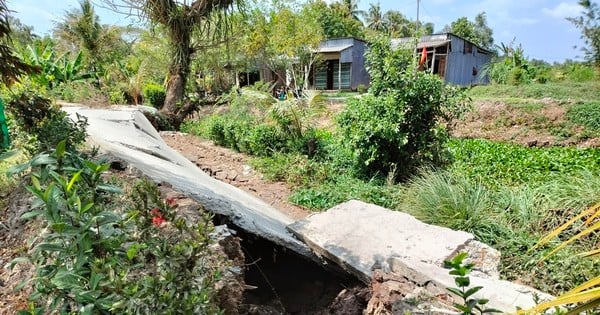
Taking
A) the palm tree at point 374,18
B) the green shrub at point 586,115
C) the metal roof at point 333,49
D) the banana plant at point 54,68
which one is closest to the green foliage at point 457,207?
the green shrub at point 586,115

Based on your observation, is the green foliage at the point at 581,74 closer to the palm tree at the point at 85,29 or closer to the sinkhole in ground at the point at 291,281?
the sinkhole in ground at the point at 291,281

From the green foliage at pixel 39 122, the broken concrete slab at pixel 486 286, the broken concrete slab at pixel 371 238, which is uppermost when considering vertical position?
the green foliage at pixel 39 122

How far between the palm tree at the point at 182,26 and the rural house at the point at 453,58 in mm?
13750

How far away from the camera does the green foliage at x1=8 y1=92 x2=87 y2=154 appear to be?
309cm

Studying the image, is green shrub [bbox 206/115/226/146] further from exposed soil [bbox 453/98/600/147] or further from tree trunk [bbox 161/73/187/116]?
exposed soil [bbox 453/98/600/147]

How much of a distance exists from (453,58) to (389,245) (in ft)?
78.8

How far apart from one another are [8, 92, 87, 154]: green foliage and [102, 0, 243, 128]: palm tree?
8479mm

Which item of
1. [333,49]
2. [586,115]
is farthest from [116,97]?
[586,115]

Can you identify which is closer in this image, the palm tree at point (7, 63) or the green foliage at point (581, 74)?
the palm tree at point (7, 63)

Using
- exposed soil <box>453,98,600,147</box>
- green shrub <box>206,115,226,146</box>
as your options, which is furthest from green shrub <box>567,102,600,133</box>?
green shrub <box>206,115,226,146</box>

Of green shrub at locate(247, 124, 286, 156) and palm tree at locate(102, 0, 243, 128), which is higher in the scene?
palm tree at locate(102, 0, 243, 128)

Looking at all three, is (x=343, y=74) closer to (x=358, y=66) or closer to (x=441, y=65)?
(x=358, y=66)

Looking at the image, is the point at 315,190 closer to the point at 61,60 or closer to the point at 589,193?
the point at 589,193

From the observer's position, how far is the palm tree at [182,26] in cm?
1102
